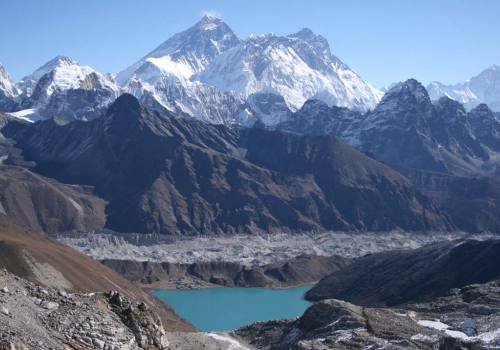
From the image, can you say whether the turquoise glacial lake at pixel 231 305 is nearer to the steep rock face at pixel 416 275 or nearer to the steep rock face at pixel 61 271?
the steep rock face at pixel 416 275

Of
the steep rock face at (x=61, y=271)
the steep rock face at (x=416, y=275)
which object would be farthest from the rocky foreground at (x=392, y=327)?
the steep rock face at (x=416, y=275)

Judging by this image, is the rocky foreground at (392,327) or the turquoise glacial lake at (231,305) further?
the turquoise glacial lake at (231,305)

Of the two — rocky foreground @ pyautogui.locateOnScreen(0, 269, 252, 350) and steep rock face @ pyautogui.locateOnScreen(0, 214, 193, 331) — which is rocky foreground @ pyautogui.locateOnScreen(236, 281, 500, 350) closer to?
rocky foreground @ pyautogui.locateOnScreen(0, 269, 252, 350)

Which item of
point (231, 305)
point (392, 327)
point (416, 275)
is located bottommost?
point (231, 305)

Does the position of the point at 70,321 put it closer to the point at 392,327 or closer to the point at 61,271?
the point at 392,327

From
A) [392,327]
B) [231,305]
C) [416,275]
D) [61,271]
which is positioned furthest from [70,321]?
[231,305]
